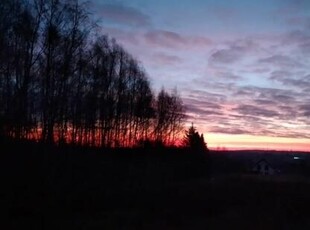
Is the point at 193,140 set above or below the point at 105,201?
above

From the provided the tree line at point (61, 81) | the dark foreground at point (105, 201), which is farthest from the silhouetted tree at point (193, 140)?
the dark foreground at point (105, 201)

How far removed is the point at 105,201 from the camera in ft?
105

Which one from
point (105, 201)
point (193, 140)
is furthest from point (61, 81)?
point (193, 140)

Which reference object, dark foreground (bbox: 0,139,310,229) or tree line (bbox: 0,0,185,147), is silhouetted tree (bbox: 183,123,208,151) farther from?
dark foreground (bbox: 0,139,310,229)

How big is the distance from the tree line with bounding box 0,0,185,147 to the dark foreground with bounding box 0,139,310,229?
9.49ft

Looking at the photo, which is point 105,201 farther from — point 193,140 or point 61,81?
point 193,140

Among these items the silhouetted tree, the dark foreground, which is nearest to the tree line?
the dark foreground

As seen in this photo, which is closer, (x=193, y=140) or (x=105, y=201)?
(x=105, y=201)

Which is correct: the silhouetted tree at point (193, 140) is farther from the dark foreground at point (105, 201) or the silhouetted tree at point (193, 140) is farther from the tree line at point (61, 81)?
the dark foreground at point (105, 201)

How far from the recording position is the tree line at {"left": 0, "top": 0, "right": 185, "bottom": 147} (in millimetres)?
32844

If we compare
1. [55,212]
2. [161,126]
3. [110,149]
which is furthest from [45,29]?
[161,126]

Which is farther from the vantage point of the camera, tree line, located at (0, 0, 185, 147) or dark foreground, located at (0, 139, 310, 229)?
tree line, located at (0, 0, 185, 147)

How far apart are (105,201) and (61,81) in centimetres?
1164

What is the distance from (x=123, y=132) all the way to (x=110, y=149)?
36.9ft
